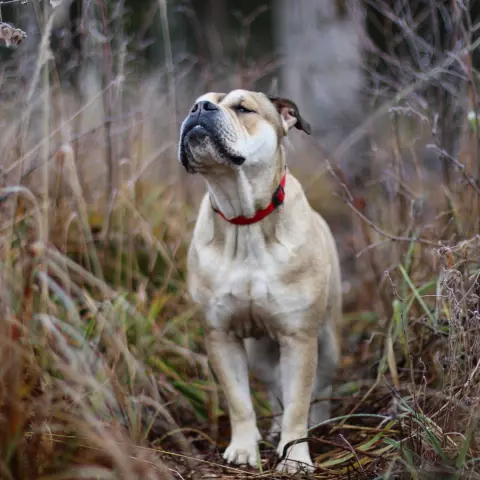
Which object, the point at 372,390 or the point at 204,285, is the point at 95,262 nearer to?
the point at 204,285

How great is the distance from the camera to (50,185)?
4.33 meters

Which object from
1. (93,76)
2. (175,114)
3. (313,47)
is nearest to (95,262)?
(175,114)

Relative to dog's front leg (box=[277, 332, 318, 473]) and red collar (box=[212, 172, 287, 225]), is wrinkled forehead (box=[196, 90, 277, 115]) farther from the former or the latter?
dog's front leg (box=[277, 332, 318, 473])

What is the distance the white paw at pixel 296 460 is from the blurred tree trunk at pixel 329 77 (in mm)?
3033

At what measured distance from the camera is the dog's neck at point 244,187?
313cm

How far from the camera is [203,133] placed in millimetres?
2973

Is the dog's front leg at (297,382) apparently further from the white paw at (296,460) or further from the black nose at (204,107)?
the black nose at (204,107)

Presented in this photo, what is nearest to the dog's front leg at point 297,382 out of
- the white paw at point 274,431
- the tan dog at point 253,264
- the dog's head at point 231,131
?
the tan dog at point 253,264

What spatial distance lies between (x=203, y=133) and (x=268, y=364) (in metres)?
1.33

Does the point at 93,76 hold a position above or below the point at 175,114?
above

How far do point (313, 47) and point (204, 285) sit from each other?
18.5 ft

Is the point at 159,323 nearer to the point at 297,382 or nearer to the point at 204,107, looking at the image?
the point at 297,382

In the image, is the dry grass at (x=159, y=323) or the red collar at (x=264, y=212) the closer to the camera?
the dry grass at (x=159, y=323)

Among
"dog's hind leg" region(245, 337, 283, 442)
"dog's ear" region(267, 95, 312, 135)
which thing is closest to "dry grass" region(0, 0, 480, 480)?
"dog's hind leg" region(245, 337, 283, 442)
